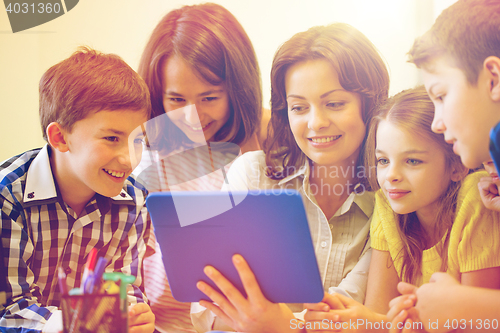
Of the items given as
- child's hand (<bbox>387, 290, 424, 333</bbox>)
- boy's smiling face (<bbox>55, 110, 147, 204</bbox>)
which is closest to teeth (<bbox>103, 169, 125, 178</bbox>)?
boy's smiling face (<bbox>55, 110, 147, 204</bbox>)

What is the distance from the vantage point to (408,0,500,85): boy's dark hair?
0.62 meters

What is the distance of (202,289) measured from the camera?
2.19ft

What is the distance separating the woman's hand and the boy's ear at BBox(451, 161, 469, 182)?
0.39 meters

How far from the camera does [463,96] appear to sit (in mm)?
627

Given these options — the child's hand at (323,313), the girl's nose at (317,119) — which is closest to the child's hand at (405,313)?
the child's hand at (323,313)

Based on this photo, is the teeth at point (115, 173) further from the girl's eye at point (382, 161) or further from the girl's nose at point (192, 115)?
the girl's eye at point (382, 161)

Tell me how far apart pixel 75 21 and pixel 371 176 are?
0.80 metres

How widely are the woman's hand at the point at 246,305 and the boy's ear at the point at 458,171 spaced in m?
0.39

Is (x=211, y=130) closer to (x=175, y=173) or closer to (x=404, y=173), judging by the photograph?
(x=175, y=173)

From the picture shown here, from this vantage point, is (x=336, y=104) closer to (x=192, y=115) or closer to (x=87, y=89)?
(x=192, y=115)

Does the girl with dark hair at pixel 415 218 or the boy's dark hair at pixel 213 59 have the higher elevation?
the boy's dark hair at pixel 213 59

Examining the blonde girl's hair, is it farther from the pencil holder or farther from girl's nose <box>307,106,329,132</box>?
the pencil holder

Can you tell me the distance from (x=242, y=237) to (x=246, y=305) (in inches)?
5.0

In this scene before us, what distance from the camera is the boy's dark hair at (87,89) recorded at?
2.72 feet
